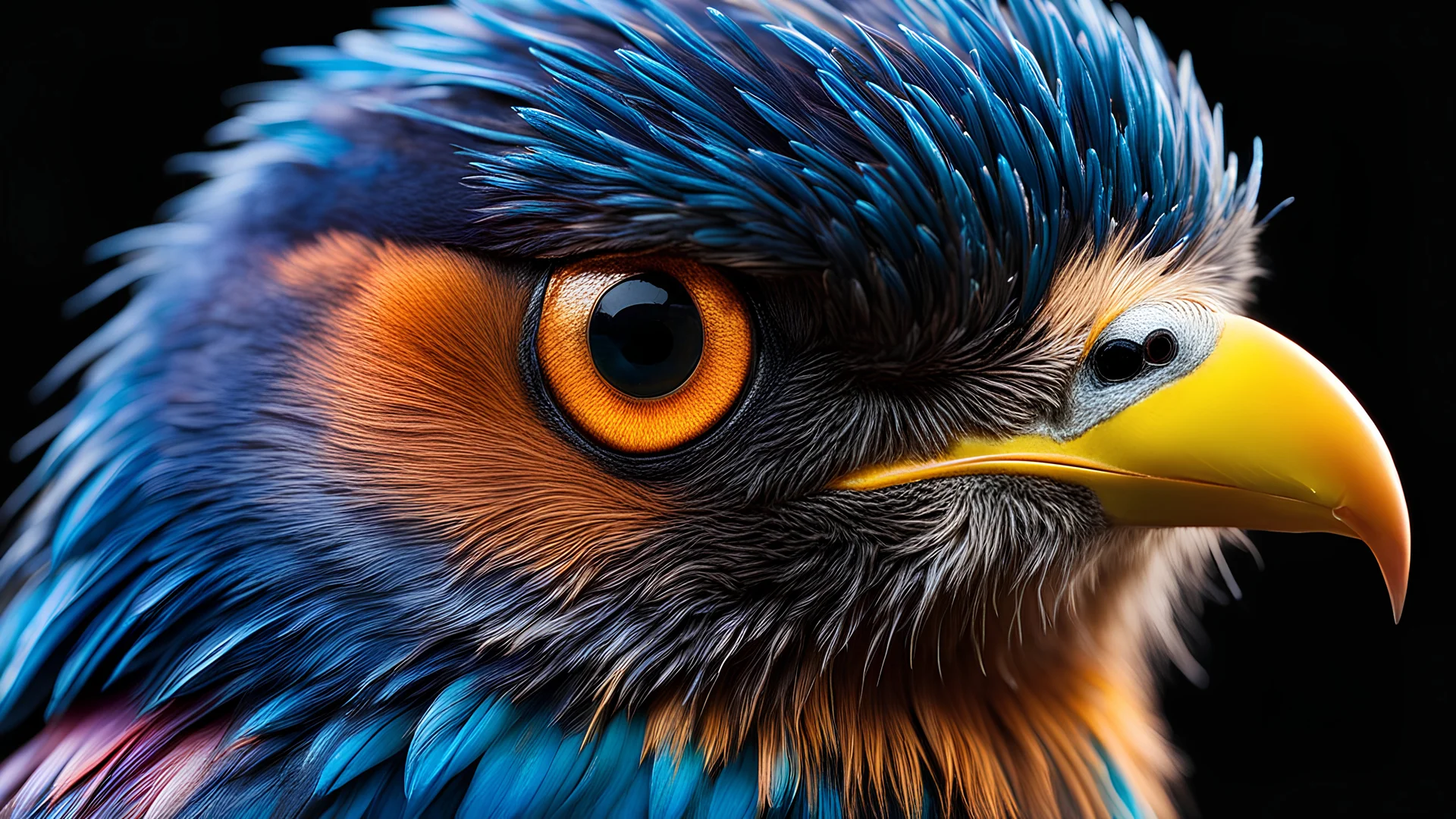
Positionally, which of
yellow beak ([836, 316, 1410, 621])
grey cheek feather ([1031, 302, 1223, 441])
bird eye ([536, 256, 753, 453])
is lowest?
yellow beak ([836, 316, 1410, 621])

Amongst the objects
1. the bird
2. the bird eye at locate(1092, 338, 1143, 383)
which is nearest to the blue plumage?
the bird

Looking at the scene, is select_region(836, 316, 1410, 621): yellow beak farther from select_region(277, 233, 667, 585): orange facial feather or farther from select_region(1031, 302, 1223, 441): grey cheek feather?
select_region(277, 233, 667, 585): orange facial feather

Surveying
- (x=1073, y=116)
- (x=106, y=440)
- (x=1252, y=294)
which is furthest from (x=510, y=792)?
(x=1252, y=294)

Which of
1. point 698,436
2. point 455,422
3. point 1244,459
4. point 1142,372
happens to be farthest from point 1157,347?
point 455,422

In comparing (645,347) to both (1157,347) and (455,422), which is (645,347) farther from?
(1157,347)

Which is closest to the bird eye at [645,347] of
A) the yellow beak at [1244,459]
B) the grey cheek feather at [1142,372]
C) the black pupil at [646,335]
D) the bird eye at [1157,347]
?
the black pupil at [646,335]

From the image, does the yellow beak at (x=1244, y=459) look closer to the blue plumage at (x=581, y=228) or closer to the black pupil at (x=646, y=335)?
the blue plumage at (x=581, y=228)
